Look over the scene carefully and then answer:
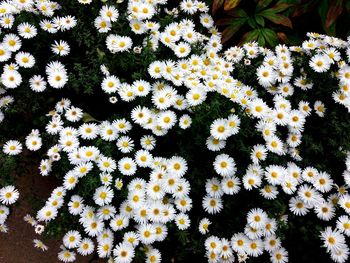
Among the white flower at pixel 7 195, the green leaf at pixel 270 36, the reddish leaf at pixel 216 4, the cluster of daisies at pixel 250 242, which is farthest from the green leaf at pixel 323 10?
the white flower at pixel 7 195

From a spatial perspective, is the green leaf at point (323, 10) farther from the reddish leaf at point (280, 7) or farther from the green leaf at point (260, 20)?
the green leaf at point (260, 20)

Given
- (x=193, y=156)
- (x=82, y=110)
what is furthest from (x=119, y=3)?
(x=193, y=156)

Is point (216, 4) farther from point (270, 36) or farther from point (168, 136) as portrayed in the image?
point (168, 136)

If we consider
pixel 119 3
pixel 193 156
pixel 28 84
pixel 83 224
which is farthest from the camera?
pixel 119 3

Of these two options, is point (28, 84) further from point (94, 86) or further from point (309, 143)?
point (309, 143)

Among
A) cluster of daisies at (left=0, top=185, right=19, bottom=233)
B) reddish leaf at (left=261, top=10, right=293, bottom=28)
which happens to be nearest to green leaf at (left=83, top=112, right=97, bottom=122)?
cluster of daisies at (left=0, top=185, right=19, bottom=233)

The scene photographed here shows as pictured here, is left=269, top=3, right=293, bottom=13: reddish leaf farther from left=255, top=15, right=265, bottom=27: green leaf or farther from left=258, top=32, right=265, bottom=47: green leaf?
left=258, top=32, right=265, bottom=47: green leaf

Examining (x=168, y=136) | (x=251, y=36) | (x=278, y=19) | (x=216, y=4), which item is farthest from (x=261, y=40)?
(x=168, y=136)
